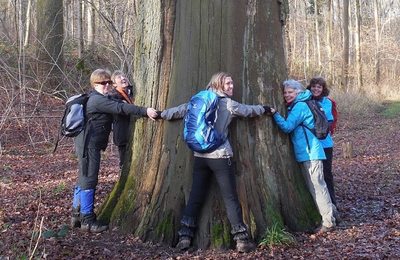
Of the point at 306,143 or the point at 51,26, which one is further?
the point at 51,26

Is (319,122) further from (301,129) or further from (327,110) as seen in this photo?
(327,110)

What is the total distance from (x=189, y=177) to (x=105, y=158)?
24.9 ft

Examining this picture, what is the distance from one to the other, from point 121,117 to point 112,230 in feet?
4.47

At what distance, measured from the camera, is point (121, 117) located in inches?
256

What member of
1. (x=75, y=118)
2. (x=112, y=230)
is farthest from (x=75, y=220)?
(x=75, y=118)

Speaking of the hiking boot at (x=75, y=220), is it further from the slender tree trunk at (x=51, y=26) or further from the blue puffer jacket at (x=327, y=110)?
the slender tree trunk at (x=51, y=26)

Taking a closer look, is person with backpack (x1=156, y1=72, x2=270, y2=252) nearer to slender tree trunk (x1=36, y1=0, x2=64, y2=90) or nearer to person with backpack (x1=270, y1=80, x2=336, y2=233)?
person with backpack (x1=270, y1=80, x2=336, y2=233)

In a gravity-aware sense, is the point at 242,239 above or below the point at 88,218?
below

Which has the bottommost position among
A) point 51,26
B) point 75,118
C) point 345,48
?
point 75,118

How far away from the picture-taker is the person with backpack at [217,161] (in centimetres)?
552

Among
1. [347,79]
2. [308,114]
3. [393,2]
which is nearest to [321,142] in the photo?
[308,114]

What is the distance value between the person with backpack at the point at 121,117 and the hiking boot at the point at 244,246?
6.31ft

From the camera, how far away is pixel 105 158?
13.1 meters

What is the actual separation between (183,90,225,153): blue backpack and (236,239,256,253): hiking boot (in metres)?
0.99
